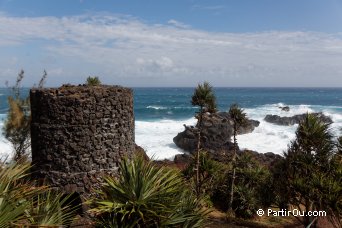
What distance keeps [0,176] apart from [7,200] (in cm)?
50

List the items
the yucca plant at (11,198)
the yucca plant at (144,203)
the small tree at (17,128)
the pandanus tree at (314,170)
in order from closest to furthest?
the yucca plant at (11,198), the yucca plant at (144,203), the pandanus tree at (314,170), the small tree at (17,128)

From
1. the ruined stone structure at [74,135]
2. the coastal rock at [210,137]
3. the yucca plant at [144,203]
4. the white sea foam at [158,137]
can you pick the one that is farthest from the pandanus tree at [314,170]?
the coastal rock at [210,137]

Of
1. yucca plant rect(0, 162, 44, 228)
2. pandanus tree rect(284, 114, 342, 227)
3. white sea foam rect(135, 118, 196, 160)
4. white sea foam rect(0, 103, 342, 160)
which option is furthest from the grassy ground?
white sea foam rect(0, 103, 342, 160)

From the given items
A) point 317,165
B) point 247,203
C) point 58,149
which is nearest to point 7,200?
point 58,149

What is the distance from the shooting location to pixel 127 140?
38.1ft

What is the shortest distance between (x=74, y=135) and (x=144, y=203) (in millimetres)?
3615

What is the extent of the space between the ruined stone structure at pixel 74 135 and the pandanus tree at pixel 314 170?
6118 mm

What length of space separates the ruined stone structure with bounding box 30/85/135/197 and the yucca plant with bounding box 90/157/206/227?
2.43 m

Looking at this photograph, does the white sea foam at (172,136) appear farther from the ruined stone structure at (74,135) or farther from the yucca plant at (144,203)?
the yucca plant at (144,203)

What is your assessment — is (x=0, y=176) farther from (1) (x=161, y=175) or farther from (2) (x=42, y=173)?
(2) (x=42, y=173)

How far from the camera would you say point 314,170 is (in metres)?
12.9

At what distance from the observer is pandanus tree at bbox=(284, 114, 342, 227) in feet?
38.2

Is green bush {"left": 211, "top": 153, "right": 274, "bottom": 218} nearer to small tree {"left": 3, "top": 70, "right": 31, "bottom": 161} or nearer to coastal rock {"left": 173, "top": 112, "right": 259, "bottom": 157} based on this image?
small tree {"left": 3, "top": 70, "right": 31, "bottom": 161}

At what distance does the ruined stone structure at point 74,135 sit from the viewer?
10.8 m
